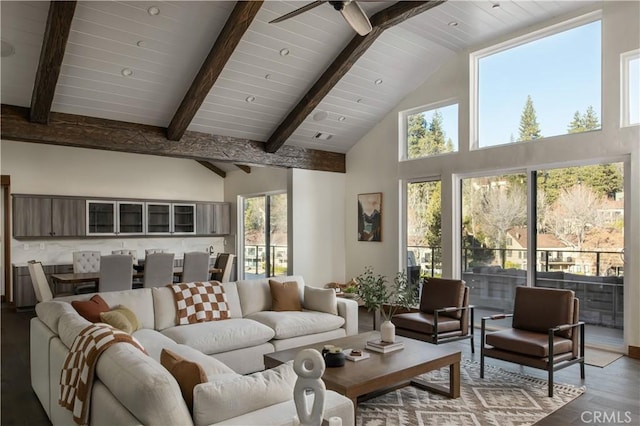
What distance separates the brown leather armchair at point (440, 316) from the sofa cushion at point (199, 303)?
1.93m

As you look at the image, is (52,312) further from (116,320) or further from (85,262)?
(85,262)

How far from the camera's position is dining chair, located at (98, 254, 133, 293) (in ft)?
19.4

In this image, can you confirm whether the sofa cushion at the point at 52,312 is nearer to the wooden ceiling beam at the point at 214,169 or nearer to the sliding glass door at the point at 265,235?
the sliding glass door at the point at 265,235

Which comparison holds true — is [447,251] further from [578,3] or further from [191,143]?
[191,143]

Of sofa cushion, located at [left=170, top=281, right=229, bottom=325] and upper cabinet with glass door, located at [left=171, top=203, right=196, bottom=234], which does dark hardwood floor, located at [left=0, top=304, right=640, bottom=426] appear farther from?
upper cabinet with glass door, located at [left=171, top=203, right=196, bottom=234]

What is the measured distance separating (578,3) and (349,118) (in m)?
3.40

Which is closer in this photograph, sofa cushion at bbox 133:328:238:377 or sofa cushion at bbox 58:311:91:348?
sofa cushion at bbox 58:311:91:348

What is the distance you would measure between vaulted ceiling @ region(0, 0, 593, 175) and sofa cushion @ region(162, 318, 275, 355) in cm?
284

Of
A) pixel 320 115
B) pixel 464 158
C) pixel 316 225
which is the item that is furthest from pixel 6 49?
pixel 464 158

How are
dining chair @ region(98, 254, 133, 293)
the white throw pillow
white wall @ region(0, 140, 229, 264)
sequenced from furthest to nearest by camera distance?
white wall @ region(0, 140, 229, 264) < dining chair @ region(98, 254, 133, 293) < the white throw pillow

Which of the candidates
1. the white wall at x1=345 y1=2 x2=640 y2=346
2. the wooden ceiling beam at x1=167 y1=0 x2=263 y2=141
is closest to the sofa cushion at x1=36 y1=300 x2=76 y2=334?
the wooden ceiling beam at x1=167 y1=0 x2=263 y2=141

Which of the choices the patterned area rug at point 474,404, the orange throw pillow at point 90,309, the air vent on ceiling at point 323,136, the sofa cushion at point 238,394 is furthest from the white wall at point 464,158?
the orange throw pillow at point 90,309

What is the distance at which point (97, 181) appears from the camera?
8.65 m

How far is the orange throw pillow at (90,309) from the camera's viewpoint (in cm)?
360
